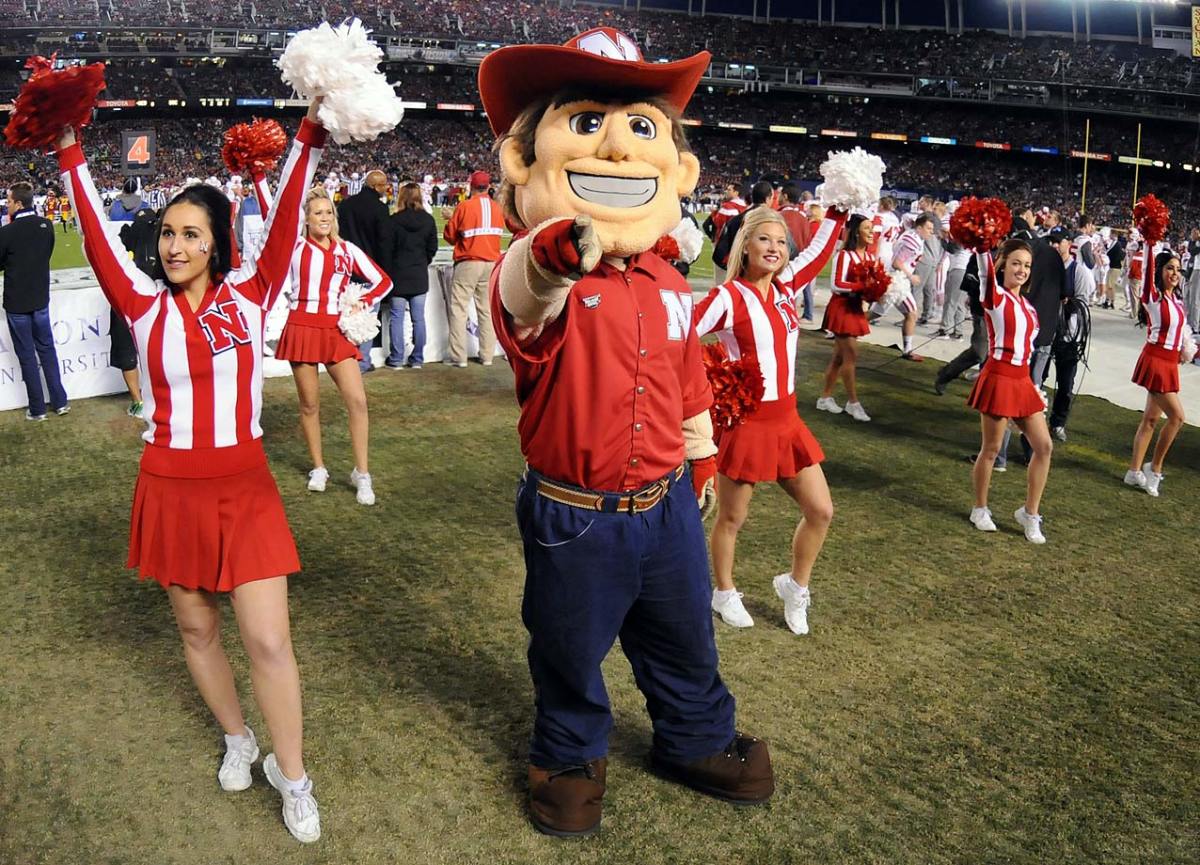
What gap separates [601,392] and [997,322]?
3743 mm

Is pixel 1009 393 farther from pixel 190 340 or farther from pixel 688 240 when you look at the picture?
pixel 190 340

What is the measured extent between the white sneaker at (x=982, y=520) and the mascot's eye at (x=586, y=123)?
3.95 meters

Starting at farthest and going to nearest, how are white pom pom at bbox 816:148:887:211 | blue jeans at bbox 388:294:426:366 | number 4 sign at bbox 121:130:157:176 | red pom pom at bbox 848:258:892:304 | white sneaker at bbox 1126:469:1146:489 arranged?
number 4 sign at bbox 121:130:157:176 < blue jeans at bbox 388:294:426:366 < red pom pom at bbox 848:258:892:304 < white sneaker at bbox 1126:469:1146:489 < white pom pom at bbox 816:148:887:211

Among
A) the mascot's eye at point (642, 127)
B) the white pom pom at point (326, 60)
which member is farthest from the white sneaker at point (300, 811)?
the mascot's eye at point (642, 127)

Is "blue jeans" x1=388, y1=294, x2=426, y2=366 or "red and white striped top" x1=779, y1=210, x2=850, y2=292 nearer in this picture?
"red and white striped top" x1=779, y1=210, x2=850, y2=292

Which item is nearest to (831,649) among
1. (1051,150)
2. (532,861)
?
(532,861)

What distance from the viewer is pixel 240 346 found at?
9.66ft

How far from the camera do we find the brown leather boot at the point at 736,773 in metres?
3.16

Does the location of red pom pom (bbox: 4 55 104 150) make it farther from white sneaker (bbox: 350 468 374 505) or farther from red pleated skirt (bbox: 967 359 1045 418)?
red pleated skirt (bbox: 967 359 1045 418)

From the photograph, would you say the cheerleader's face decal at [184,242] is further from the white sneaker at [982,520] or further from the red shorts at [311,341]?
the white sneaker at [982,520]

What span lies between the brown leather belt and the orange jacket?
21.7 ft

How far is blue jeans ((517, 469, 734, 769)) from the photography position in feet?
9.41

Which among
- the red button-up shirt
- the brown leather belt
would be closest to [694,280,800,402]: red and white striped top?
the red button-up shirt

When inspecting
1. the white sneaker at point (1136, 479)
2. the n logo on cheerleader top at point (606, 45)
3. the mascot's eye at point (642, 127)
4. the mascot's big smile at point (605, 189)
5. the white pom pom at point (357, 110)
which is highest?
the n logo on cheerleader top at point (606, 45)
